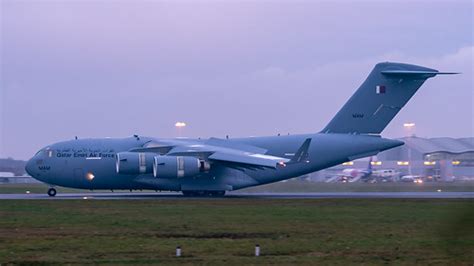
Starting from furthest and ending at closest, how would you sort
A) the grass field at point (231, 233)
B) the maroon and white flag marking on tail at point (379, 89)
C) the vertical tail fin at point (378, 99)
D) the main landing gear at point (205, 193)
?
the maroon and white flag marking on tail at point (379, 89) < the vertical tail fin at point (378, 99) < the main landing gear at point (205, 193) < the grass field at point (231, 233)

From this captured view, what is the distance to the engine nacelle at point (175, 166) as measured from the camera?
37.4 m

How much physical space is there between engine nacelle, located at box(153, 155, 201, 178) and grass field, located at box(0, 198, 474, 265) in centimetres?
530

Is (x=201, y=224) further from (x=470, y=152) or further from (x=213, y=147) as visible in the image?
(x=470, y=152)

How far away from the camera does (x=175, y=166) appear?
37.6 metres

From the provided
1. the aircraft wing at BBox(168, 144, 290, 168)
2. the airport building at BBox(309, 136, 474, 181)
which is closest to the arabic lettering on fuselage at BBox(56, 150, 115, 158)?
the aircraft wing at BBox(168, 144, 290, 168)

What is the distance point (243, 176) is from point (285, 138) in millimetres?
2996

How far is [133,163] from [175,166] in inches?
77.2

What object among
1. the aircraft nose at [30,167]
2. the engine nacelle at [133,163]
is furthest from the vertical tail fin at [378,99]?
the aircraft nose at [30,167]

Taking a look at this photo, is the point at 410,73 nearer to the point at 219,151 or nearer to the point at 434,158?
the point at 219,151

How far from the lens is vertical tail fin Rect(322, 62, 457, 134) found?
135 feet

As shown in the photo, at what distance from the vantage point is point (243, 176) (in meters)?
39.5

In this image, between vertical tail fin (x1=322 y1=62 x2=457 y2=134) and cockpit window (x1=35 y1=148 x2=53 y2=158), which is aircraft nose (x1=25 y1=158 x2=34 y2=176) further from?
vertical tail fin (x1=322 y1=62 x2=457 y2=134)

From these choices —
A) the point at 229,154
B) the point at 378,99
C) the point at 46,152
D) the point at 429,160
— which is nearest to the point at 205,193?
the point at 229,154

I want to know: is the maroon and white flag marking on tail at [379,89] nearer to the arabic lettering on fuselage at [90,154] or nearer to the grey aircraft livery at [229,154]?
the grey aircraft livery at [229,154]
